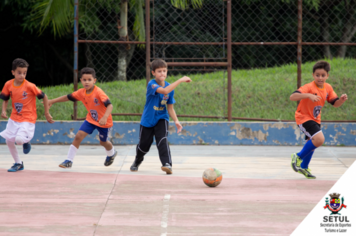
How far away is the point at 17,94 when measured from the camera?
269 inches

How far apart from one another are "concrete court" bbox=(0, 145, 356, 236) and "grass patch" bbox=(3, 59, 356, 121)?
3185mm

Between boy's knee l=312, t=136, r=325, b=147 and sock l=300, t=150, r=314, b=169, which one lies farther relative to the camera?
sock l=300, t=150, r=314, b=169

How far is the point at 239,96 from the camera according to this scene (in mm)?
12414

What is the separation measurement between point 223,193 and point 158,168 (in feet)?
6.41

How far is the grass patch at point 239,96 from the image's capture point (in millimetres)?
11305

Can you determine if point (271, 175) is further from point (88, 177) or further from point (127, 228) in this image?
point (127, 228)

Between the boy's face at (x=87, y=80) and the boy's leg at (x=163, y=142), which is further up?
the boy's face at (x=87, y=80)

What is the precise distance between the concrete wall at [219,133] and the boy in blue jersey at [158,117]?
9.59ft

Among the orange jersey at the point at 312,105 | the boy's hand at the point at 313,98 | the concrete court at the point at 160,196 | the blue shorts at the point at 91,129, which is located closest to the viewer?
the concrete court at the point at 160,196

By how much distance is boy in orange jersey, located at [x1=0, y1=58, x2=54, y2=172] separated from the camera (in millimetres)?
6734

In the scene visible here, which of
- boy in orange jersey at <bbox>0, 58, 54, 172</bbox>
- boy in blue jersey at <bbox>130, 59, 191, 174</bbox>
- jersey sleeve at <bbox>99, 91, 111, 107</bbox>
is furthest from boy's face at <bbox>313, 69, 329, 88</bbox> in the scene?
boy in orange jersey at <bbox>0, 58, 54, 172</bbox>

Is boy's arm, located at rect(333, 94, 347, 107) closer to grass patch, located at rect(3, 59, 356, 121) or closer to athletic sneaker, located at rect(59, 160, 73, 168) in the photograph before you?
athletic sneaker, located at rect(59, 160, 73, 168)

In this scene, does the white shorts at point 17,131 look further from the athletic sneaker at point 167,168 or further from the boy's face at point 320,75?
the boy's face at point 320,75

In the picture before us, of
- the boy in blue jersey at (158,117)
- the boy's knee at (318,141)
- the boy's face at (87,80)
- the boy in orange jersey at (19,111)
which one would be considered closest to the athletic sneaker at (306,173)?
the boy's knee at (318,141)
